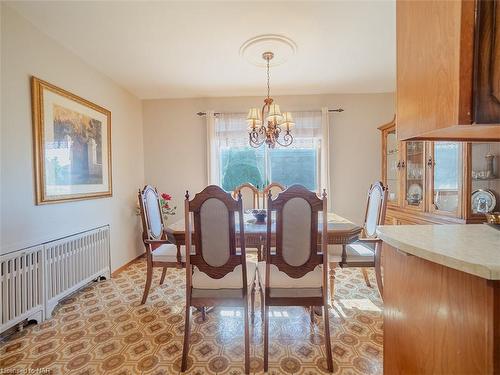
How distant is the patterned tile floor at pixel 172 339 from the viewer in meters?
1.49

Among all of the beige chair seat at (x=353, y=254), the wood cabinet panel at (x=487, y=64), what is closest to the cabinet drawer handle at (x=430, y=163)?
the beige chair seat at (x=353, y=254)

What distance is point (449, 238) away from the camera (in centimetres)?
86

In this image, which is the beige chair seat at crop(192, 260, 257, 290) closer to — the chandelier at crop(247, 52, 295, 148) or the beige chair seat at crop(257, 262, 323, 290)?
the beige chair seat at crop(257, 262, 323, 290)

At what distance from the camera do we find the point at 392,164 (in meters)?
3.21

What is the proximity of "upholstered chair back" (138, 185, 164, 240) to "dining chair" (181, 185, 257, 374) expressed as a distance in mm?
895

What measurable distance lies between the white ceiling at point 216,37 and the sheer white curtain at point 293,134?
493mm

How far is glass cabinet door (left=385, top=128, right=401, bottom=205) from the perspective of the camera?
→ 3.07 metres

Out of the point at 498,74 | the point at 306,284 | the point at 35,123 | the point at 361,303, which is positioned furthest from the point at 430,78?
the point at 35,123

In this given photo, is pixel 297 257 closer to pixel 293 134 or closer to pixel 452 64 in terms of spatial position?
pixel 452 64

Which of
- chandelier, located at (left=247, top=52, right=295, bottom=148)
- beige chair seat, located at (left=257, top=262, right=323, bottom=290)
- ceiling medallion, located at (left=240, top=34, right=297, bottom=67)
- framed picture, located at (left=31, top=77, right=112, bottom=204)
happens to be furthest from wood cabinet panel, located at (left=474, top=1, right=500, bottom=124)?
framed picture, located at (left=31, top=77, right=112, bottom=204)

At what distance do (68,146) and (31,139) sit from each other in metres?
0.36

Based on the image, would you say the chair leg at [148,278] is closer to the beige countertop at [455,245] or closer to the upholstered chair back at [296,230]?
the upholstered chair back at [296,230]

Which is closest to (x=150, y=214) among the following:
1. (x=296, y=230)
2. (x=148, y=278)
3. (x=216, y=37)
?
(x=148, y=278)

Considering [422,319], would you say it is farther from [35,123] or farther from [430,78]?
[35,123]
